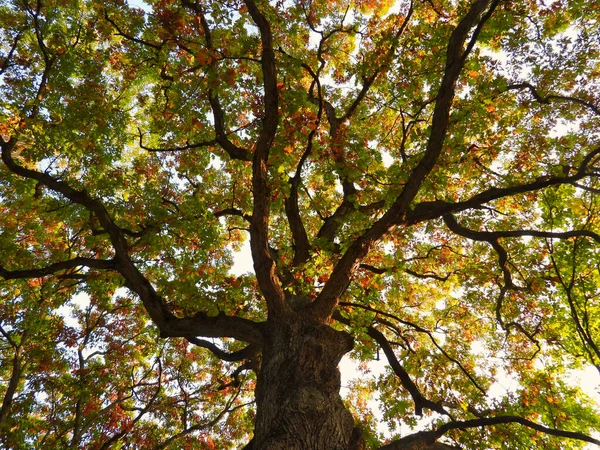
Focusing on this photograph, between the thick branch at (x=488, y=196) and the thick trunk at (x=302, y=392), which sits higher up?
the thick branch at (x=488, y=196)

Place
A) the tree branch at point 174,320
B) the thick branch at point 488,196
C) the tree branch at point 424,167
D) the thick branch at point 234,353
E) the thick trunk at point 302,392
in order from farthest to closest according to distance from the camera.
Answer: the thick branch at point 234,353 < the tree branch at point 174,320 < the thick branch at point 488,196 < the tree branch at point 424,167 < the thick trunk at point 302,392

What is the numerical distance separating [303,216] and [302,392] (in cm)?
771

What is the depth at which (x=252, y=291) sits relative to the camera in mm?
9477

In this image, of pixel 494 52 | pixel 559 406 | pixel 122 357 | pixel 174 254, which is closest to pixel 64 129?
pixel 174 254

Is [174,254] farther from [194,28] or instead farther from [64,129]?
[194,28]

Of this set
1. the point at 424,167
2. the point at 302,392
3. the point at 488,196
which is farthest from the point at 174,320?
the point at 488,196

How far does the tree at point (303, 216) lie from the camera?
5.35 m

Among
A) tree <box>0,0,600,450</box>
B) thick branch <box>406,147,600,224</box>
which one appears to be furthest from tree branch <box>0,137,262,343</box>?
thick branch <box>406,147,600,224</box>

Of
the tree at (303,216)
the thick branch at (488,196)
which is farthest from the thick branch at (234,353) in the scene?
the thick branch at (488,196)

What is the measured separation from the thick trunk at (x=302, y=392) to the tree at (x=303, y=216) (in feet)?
0.10

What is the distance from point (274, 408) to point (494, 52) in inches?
398

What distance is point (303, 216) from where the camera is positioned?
37.6 ft

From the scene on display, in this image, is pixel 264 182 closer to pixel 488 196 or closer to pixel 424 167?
pixel 424 167

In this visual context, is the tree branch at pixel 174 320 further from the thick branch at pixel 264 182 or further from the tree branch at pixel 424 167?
the tree branch at pixel 424 167
